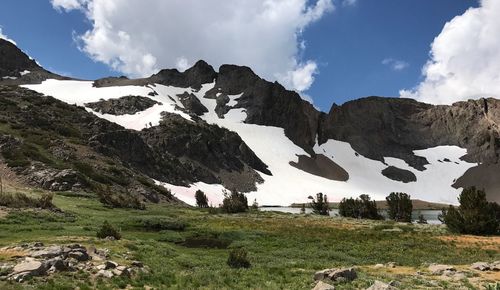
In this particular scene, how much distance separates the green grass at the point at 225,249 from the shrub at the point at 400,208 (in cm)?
2992

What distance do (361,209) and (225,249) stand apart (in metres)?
55.9

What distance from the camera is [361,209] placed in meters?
87.6

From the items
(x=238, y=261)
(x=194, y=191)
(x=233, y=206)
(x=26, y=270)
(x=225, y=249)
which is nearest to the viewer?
(x=26, y=270)

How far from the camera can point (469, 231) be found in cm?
5256

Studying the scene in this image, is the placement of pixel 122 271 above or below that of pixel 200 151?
below

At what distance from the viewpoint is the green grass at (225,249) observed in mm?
20656

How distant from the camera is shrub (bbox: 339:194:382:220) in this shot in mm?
85688

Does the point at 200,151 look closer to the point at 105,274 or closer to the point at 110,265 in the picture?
the point at 110,265

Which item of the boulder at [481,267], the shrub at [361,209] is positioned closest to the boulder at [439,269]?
the boulder at [481,267]

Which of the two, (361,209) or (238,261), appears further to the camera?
(361,209)

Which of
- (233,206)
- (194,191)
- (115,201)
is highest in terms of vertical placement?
(194,191)

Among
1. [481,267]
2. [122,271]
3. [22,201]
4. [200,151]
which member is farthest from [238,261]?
[200,151]

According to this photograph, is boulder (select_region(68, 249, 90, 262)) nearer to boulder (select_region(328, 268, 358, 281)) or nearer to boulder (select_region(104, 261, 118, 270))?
boulder (select_region(104, 261, 118, 270))

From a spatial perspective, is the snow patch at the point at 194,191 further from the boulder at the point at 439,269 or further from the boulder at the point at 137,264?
the boulder at the point at 439,269
